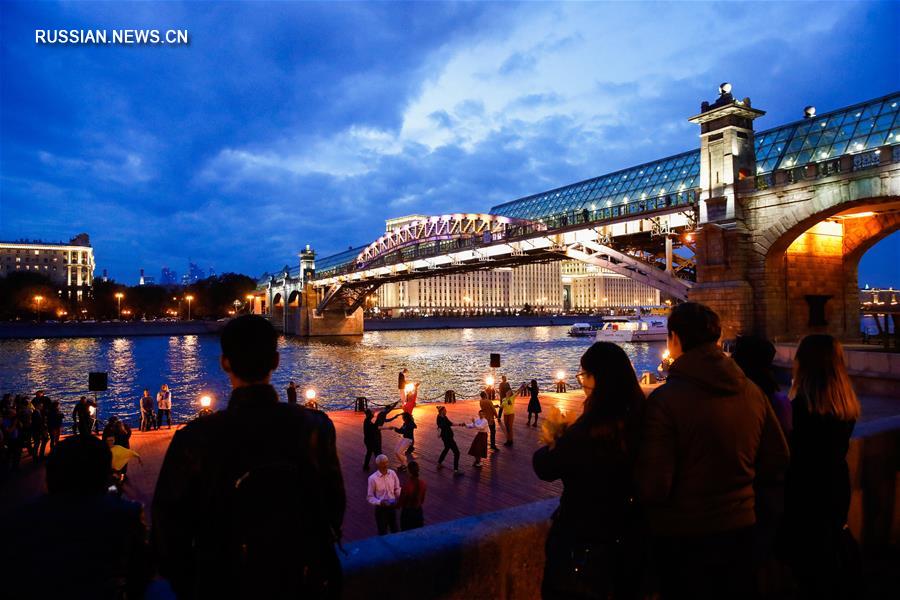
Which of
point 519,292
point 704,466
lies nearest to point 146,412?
point 704,466

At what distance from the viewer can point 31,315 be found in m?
90.0

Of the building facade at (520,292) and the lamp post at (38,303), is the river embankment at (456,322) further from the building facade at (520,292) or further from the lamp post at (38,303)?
the lamp post at (38,303)

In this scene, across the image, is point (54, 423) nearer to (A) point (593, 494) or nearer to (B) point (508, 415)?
A: (B) point (508, 415)

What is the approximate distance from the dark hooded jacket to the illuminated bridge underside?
25595 mm

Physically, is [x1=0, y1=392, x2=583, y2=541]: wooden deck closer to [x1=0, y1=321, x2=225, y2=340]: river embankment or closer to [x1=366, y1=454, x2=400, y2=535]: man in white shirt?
[x1=366, y1=454, x2=400, y2=535]: man in white shirt

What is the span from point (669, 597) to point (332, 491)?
1.58 m

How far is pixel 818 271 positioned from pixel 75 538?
2756 cm

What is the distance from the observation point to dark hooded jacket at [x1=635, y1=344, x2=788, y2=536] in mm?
2301

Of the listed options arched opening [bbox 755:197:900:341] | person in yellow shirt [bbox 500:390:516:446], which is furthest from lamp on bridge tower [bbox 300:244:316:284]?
person in yellow shirt [bbox 500:390:516:446]

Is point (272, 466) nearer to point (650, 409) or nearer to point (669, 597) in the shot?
point (650, 409)

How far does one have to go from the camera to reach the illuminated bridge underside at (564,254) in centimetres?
2792

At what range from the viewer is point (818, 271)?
2391 centimetres

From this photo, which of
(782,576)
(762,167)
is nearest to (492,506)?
(782,576)

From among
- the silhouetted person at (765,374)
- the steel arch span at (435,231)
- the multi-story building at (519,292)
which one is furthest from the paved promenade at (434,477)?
the multi-story building at (519,292)
